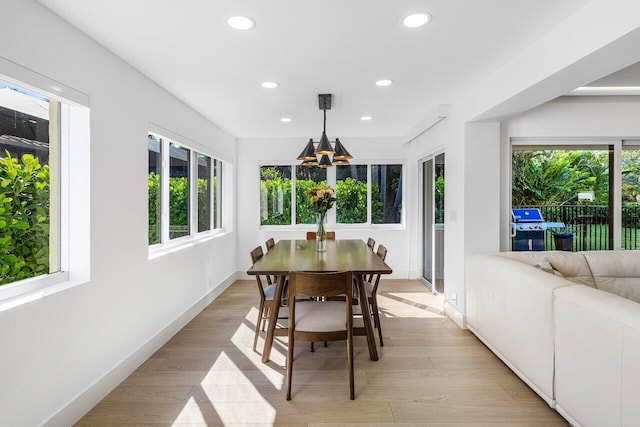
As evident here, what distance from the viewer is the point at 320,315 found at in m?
2.54

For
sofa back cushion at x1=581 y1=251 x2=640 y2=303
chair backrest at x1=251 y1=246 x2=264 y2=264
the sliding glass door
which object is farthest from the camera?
the sliding glass door

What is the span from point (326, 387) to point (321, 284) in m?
0.79

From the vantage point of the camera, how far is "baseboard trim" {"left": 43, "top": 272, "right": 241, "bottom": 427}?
6.65 ft

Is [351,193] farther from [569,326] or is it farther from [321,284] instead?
[569,326]

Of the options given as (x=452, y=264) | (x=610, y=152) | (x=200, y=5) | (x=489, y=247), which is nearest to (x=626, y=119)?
(x=610, y=152)

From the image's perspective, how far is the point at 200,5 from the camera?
1895 millimetres

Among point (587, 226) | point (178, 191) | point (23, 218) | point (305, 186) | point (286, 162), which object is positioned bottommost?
point (587, 226)

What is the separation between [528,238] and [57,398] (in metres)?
4.26

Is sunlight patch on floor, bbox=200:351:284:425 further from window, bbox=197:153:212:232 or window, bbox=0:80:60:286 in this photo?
window, bbox=197:153:212:232

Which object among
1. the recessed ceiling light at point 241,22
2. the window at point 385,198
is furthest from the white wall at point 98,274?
the window at point 385,198

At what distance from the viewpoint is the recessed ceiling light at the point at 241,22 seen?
2031 millimetres

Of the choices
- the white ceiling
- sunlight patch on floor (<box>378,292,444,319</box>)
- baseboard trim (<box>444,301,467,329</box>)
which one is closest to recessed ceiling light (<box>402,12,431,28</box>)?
the white ceiling

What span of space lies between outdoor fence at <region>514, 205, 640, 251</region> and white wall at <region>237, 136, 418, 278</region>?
231 centimetres

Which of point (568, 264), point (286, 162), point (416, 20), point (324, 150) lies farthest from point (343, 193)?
point (416, 20)
